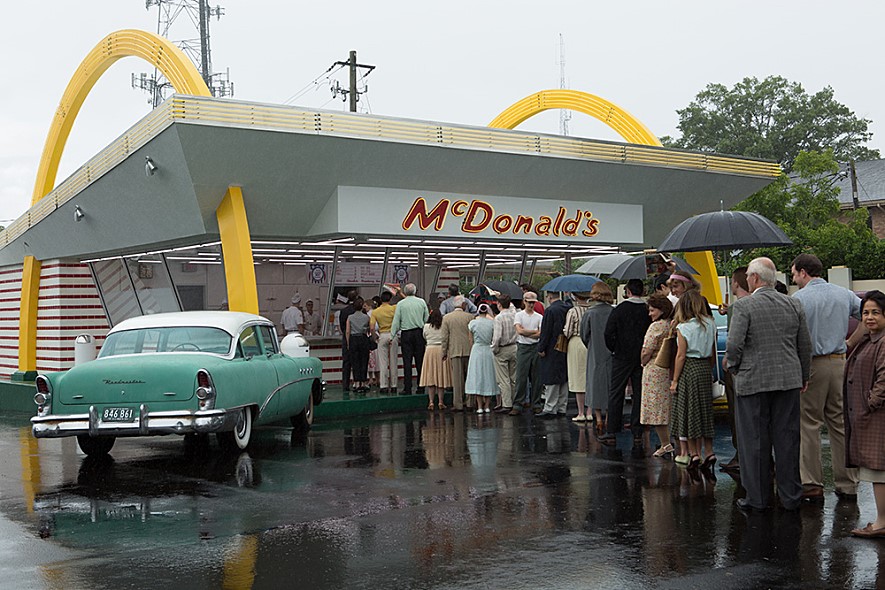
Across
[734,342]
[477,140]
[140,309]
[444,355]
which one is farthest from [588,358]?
[140,309]

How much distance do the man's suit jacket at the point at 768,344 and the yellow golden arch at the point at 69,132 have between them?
956 cm

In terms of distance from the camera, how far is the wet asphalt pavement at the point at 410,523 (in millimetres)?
5734

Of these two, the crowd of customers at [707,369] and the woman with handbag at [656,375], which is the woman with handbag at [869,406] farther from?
the woman with handbag at [656,375]

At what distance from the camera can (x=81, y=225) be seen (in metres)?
19.7

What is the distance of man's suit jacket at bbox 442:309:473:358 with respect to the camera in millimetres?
15039

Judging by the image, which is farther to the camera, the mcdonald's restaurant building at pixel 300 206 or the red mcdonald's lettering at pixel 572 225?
the red mcdonald's lettering at pixel 572 225

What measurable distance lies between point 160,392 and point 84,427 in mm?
870

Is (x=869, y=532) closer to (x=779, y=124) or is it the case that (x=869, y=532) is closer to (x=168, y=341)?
(x=168, y=341)

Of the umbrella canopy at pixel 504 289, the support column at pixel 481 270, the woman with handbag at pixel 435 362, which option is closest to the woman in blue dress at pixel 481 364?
the woman with handbag at pixel 435 362

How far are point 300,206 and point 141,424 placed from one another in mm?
7500

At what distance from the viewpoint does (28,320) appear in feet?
71.6

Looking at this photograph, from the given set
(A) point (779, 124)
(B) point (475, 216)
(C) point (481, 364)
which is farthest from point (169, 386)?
(A) point (779, 124)

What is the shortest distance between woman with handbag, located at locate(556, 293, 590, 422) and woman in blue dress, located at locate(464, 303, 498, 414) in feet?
5.12

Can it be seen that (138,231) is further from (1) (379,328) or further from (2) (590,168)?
(2) (590,168)
